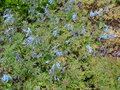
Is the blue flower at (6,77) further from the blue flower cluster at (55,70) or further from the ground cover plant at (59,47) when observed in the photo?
the blue flower cluster at (55,70)

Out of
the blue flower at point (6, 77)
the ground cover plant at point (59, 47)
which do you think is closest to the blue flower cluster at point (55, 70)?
the ground cover plant at point (59, 47)

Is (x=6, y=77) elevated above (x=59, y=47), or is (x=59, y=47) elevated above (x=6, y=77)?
(x=59, y=47)

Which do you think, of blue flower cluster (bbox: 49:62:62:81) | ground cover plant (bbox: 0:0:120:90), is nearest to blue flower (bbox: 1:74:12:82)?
ground cover plant (bbox: 0:0:120:90)

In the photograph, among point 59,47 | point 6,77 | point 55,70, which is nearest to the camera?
point 6,77

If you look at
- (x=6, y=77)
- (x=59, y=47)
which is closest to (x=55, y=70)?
(x=59, y=47)

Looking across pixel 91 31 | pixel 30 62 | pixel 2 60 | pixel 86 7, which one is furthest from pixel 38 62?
pixel 86 7

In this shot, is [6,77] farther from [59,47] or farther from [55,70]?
[59,47]

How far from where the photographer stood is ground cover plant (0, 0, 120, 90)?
3.22m

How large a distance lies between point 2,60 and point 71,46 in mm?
1214

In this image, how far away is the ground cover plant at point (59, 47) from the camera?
10.6 feet

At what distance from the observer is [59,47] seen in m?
3.57

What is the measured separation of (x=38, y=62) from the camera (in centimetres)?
348

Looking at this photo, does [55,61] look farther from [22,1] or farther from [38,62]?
[22,1]

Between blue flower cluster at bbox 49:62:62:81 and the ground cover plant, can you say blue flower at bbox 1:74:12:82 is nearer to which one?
the ground cover plant
